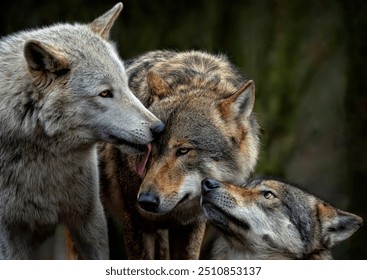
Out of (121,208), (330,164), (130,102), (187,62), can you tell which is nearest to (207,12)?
(330,164)

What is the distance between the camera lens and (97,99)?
695 centimetres

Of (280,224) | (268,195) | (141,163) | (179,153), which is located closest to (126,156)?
(141,163)

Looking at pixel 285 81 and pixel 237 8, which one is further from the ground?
pixel 237 8

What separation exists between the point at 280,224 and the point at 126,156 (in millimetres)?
1557

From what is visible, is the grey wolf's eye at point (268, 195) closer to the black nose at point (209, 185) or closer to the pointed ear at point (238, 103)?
the black nose at point (209, 185)

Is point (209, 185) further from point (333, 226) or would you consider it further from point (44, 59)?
point (44, 59)

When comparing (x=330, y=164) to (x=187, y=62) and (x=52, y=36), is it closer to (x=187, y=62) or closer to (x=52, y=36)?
(x=187, y=62)

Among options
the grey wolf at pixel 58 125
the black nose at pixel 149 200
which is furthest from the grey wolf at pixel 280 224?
the grey wolf at pixel 58 125

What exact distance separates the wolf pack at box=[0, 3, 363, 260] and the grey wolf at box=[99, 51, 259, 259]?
0.04 feet

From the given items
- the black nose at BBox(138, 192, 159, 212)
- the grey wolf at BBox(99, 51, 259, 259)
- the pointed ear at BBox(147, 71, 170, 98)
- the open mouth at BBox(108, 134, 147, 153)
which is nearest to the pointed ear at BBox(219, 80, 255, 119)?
the grey wolf at BBox(99, 51, 259, 259)

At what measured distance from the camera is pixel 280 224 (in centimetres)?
722

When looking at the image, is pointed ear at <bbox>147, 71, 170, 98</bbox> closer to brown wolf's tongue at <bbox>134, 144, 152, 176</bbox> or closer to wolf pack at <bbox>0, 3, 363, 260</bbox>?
wolf pack at <bbox>0, 3, 363, 260</bbox>

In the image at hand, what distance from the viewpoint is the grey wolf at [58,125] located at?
689 centimetres

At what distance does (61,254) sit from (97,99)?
701 cm
